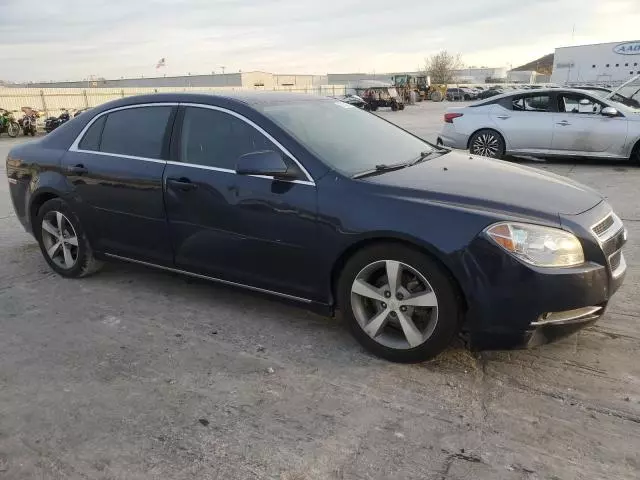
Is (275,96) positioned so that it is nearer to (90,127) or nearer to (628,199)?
(90,127)

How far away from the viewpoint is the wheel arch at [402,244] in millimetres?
3016

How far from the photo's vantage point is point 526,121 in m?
10.5

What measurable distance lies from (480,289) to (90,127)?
3.40m

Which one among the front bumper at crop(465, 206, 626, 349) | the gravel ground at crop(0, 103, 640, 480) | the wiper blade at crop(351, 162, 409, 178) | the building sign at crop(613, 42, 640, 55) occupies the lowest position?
the gravel ground at crop(0, 103, 640, 480)

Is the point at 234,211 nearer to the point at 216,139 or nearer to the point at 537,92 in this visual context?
the point at 216,139

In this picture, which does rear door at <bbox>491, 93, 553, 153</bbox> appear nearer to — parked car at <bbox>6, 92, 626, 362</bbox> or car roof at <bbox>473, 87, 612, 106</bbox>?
car roof at <bbox>473, 87, 612, 106</bbox>

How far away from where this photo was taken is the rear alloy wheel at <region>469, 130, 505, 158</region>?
10805mm

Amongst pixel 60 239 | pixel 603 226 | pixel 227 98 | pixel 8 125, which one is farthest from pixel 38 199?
pixel 8 125

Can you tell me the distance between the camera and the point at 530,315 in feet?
9.57

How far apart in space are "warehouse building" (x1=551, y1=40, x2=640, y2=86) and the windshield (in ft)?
135

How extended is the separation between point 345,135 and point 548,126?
772 cm

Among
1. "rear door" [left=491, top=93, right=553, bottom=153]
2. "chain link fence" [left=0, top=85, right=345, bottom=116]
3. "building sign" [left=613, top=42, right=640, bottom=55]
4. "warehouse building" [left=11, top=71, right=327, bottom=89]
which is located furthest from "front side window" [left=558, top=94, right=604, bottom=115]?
"warehouse building" [left=11, top=71, right=327, bottom=89]

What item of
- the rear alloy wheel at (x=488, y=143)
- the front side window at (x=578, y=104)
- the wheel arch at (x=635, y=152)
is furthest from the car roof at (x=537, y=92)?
the wheel arch at (x=635, y=152)

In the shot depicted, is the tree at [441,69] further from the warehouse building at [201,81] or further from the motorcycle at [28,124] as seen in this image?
the motorcycle at [28,124]
